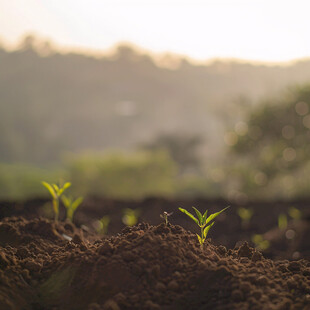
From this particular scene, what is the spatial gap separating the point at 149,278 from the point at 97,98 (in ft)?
111

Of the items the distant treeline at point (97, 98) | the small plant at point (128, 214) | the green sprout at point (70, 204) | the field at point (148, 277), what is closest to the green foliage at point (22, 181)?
the small plant at point (128, 214)

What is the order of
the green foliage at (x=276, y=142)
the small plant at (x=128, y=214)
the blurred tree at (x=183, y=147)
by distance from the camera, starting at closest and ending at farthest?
the small plant at (x=128, y=214), the green foliage at (x=276, y=142), the blurred tree at (x=183, y=147)

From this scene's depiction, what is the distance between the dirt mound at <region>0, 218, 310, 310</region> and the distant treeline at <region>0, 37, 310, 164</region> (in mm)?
25018

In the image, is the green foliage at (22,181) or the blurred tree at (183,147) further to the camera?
the blurred tree at (183,147)

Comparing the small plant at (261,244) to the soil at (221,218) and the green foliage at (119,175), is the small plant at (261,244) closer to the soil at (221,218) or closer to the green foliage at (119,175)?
the soil at (221,218)

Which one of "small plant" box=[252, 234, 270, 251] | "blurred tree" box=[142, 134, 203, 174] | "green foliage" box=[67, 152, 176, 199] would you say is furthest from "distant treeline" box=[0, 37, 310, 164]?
"small plant" box=[252, 234, 270, 251]

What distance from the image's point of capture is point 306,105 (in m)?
11.4

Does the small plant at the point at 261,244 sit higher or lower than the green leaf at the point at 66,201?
lower

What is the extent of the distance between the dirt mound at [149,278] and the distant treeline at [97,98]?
985 inches

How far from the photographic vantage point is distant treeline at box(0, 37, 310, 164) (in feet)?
94.5

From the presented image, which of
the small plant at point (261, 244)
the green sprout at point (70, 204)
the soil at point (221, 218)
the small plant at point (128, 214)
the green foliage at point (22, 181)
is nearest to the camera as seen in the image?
the green sprout at point (70, 204)

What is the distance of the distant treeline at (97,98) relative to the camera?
28.8 meters

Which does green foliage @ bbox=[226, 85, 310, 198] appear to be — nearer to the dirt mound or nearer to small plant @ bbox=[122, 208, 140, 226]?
small plant @ bbox=[122, 208, 140, 226]

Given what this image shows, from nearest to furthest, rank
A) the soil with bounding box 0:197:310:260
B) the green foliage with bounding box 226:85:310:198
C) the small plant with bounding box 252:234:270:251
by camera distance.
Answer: the small plant with bounding box 252:234:270:251 → the soil with bounding box 0:197:310:260 → the green foliage with bounding box 226:85:310:198
